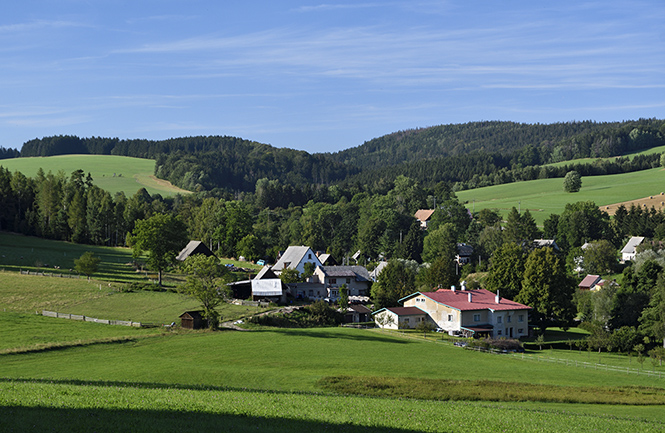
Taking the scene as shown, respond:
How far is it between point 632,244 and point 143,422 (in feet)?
388

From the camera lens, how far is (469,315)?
222ft

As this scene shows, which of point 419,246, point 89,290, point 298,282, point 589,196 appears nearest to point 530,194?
point 589,196

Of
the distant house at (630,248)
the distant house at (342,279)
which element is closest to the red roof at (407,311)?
the distant house at (342,279)

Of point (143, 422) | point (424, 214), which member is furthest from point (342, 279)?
point (143, 422)

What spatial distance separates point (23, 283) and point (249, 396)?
59.9 metres

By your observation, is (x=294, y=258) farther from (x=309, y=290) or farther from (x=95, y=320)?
(x=95, y=320)

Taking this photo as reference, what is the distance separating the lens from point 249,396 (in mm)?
25000

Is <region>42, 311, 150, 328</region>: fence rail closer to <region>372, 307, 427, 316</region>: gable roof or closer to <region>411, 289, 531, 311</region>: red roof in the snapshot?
<region>372, 307, 427, 316</region>: gable roof

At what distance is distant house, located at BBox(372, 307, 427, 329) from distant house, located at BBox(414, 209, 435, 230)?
8877cm

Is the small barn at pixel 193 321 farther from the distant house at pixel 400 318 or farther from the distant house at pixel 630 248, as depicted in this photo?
the distant house at pixel 630 248

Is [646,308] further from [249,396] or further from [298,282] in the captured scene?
[249,396]

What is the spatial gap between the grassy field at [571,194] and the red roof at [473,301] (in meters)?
80.7

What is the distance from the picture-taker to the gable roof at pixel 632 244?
116 m

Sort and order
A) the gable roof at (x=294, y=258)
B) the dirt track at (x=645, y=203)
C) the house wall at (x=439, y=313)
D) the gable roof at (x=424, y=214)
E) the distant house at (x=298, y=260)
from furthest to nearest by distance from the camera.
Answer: the gable roof at (x=424, y=214), the dirt track at (x=645, y=203), the gable roof at (x=294, y=258), the distant house at (x=298, y=260), the house wall at (x=439, y=313)
